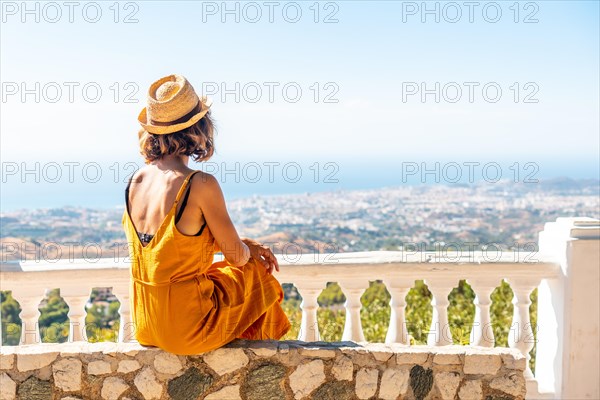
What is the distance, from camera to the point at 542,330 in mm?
4098

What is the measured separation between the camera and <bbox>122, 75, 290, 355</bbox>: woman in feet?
10.1

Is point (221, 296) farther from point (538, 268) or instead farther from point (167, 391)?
point (538, 268)

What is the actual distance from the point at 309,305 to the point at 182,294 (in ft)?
3.12

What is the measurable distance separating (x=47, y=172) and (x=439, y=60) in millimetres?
17574

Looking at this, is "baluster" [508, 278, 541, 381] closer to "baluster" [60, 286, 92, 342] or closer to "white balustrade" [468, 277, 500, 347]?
"white balustrade" [468, 277, 500, 347]

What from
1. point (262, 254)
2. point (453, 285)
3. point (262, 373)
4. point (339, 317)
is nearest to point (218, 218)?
point (262, 254)

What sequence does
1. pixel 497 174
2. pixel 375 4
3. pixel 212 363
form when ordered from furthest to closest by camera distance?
pixel 375 4 < pixel 497 174 < pixel 212 363

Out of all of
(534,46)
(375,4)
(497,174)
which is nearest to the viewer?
(497,174)

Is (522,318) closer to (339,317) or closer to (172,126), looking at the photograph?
(172,126)

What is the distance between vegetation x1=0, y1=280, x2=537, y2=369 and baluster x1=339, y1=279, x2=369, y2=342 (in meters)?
0.47

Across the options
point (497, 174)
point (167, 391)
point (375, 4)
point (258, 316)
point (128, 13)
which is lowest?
point (167, 391)

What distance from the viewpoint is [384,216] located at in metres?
19.1

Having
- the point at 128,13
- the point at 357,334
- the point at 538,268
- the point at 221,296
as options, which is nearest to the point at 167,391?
the point at 221,296

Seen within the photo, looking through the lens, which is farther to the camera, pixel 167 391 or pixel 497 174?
pixel 497 174
